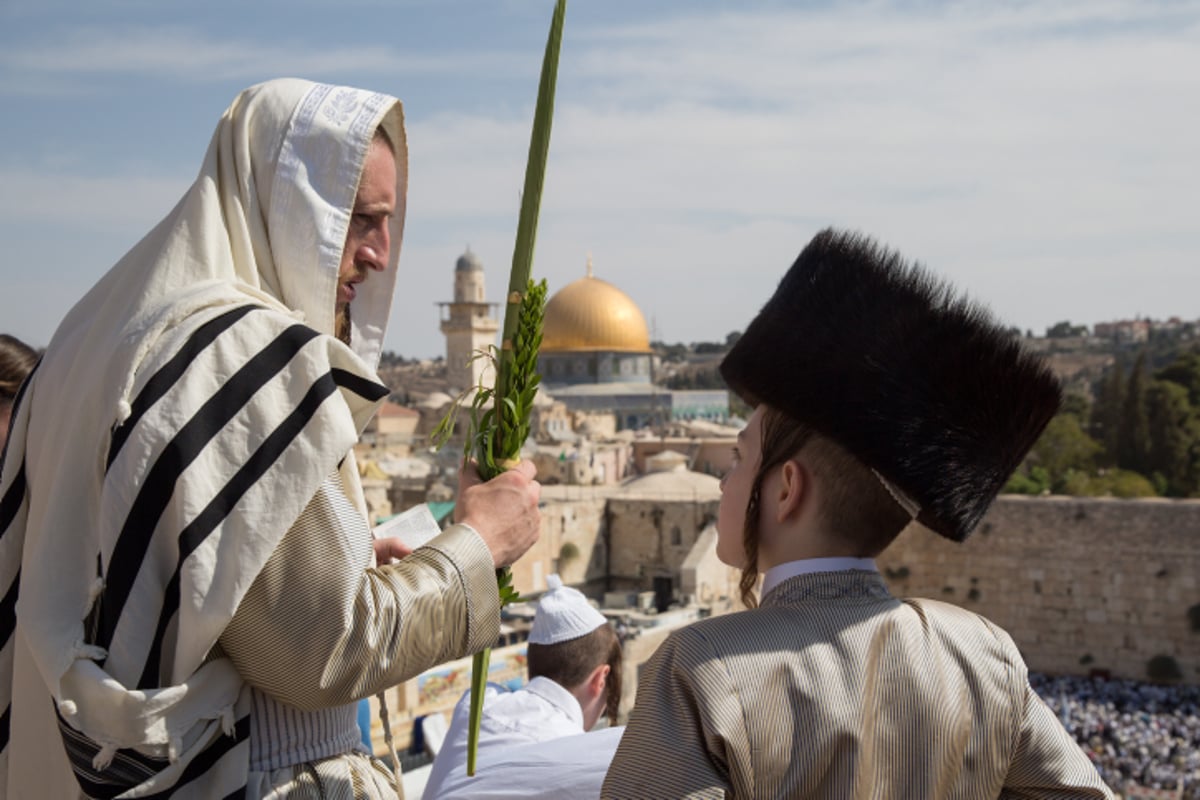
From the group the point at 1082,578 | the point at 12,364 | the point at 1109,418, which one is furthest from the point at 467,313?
the point at 12,364

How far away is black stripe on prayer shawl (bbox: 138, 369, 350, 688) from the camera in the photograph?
147cm

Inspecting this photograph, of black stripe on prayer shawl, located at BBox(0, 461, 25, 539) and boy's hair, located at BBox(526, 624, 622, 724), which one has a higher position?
black stripe on prayer shawl, located at BBox(0, 461, 25, 539)

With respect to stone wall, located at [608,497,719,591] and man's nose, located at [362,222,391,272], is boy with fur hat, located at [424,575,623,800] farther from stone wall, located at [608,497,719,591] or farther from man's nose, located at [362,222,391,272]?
stone wall, located at [608,497,719,591]

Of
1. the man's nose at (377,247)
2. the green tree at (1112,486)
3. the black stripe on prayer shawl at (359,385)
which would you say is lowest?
the green tree at (1112,486)

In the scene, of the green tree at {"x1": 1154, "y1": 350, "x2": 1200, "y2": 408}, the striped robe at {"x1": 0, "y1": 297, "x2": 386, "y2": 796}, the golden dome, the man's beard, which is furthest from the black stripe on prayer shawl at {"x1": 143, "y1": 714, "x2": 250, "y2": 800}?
the golden dome

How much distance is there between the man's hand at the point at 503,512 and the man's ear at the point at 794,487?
1.30ft

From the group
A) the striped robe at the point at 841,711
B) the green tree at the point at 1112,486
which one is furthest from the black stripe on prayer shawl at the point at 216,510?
the green tree at the point at 1112,486

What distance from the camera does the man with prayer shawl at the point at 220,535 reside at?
1.49 metres

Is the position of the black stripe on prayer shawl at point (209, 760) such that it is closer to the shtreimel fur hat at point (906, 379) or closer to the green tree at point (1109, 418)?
the shtreimel fur hat at point (906, 379)

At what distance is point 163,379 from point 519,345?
51 cm

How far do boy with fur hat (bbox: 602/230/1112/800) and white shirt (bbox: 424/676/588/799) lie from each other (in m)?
1.09

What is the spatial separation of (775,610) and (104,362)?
0.98 m

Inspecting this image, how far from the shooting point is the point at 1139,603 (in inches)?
749

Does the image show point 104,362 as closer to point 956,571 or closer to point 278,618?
point 278,618
